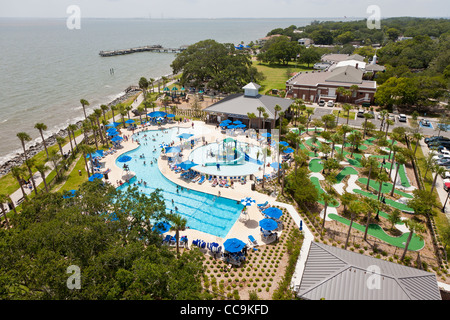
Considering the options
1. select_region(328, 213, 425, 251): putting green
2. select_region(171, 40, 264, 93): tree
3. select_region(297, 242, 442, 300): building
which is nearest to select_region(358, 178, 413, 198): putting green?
select_region(328, 213, 425, 251): putting green

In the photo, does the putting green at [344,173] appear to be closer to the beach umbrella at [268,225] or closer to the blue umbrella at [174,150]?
the beach umbrella at [268,225]

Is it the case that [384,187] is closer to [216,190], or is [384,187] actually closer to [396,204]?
[396,204]

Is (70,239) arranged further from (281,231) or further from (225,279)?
(281,231)

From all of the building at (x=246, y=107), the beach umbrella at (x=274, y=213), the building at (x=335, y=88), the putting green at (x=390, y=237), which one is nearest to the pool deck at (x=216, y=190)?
the beach umbrella at (x=274, y=213)

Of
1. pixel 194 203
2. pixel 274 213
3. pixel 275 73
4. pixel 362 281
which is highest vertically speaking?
pixel 275 73

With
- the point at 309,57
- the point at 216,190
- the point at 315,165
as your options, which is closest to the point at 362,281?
the point at 216,190

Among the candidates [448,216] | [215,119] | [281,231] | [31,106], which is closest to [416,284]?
[281,231]
